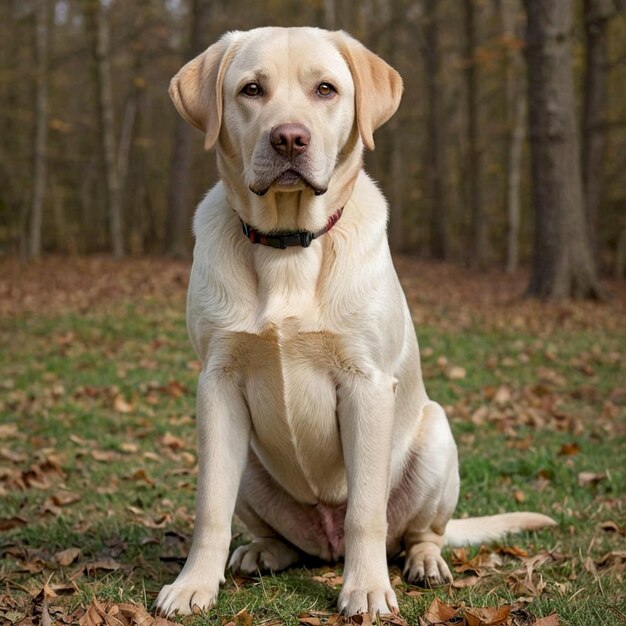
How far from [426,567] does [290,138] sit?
1.69 m

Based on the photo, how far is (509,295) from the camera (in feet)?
45.6

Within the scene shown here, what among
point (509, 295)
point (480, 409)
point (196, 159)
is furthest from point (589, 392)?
point (196, 159)

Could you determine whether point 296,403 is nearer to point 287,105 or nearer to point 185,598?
point 185,598

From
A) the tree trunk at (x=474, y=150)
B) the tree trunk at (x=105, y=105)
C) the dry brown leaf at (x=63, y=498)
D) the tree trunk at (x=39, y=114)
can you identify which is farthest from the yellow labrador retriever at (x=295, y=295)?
the tree trunk at (x=474, y=150)

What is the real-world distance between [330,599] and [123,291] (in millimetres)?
10155

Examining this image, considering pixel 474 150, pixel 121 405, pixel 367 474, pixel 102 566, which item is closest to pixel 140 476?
pixel 102 566

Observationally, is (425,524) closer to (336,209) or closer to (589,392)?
(336,209)

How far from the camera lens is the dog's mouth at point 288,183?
9.63ft

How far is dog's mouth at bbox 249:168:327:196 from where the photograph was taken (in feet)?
9.63

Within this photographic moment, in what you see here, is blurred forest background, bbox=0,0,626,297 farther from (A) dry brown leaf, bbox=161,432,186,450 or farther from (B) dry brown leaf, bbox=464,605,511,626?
(B) dry brown leaf, bbox=464,605,511,626

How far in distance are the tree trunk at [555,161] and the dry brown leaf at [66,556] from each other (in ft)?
31.2

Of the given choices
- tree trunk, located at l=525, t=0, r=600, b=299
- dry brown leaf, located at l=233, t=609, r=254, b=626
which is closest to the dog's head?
dry brown leaf, located at l=233, t=609, r=254, b=626

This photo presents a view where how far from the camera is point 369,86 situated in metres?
3.16

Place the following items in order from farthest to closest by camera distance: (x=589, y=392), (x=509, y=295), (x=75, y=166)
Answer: (x=75, y=166), (x=509, y=295), (x=589, y=392)
